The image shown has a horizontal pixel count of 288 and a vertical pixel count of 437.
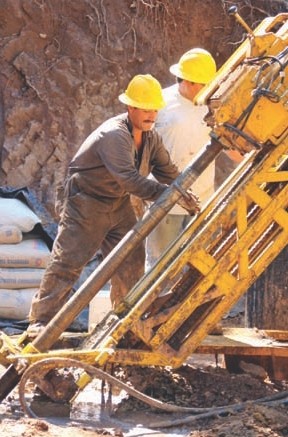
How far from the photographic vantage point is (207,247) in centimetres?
579

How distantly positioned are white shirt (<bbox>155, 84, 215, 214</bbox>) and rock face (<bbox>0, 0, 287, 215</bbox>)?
380cm

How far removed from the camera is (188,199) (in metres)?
5.65

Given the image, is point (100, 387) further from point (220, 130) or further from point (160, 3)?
point (160, 3)

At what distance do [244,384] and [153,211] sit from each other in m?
1.37

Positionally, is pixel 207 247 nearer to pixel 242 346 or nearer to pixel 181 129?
pixel 242 346

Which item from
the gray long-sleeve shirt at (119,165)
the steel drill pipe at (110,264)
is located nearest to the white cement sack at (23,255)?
the gray long-sleeve shirt at (119,165)

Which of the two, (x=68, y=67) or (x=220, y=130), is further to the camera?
(x=68, y=67)

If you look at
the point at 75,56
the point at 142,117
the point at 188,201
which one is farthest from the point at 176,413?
the point at 75,56

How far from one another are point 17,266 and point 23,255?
0.38ft

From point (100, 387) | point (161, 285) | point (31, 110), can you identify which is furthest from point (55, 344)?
point (31, 110)

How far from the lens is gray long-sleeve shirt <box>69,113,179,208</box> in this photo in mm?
6137

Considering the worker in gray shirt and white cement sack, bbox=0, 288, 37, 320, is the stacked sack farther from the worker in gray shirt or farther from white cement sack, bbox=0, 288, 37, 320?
the worker in gray shirt

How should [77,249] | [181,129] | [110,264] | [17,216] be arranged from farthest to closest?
[17,216] < [181,129] < [77,249] < [110,264]

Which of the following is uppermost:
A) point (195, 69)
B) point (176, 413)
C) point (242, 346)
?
point (195, 69)
